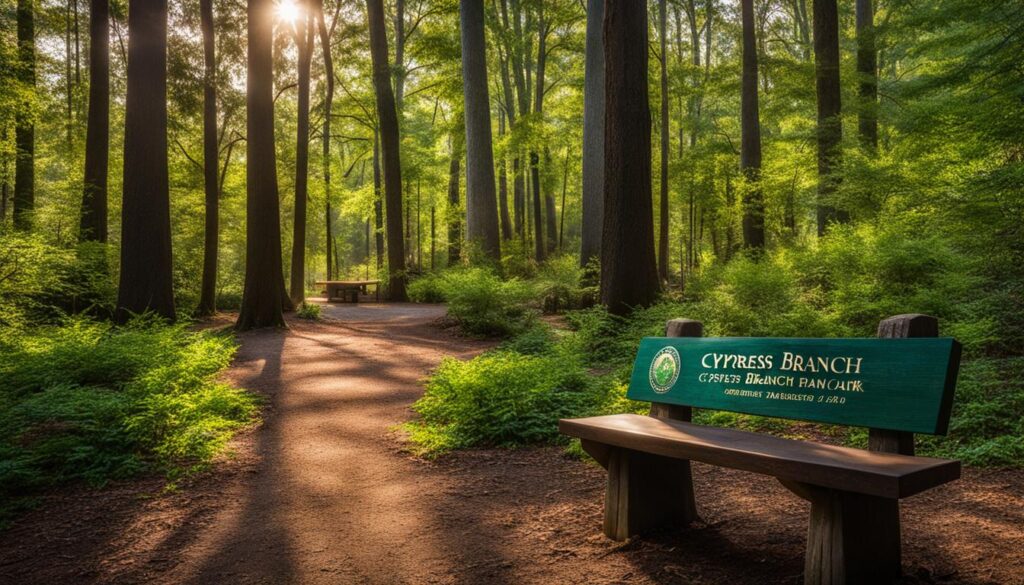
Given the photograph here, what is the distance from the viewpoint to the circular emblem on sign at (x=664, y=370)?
3512 mm

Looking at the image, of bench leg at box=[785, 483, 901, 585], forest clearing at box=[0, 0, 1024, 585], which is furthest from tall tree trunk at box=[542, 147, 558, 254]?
bench leg at box=[785, 483, 901, 585]

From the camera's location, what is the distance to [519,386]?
5.84 m

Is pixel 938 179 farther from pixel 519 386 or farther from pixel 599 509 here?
pixel 599 509

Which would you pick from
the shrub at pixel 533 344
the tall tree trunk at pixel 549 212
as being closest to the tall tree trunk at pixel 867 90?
the shrub at pixel 533 344

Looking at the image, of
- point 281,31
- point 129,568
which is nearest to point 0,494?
point 129,568

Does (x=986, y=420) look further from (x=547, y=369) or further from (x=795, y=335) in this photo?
(x=547, y=369)

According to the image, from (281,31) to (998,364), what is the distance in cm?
A: 2092

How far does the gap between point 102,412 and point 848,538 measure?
5515 millimetres

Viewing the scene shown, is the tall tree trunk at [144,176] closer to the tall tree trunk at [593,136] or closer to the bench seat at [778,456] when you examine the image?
the tall tree trunk at [593,136]

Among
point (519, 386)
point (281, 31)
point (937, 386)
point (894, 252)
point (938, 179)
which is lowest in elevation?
point (519, 386)

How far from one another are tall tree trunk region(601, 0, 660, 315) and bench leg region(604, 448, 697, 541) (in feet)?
20.3

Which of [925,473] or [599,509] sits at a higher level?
[925,473]

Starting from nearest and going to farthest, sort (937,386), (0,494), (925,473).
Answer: (925,473)
(937,386)
(0,494)

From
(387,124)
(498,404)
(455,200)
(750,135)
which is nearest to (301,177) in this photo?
(387,124)
